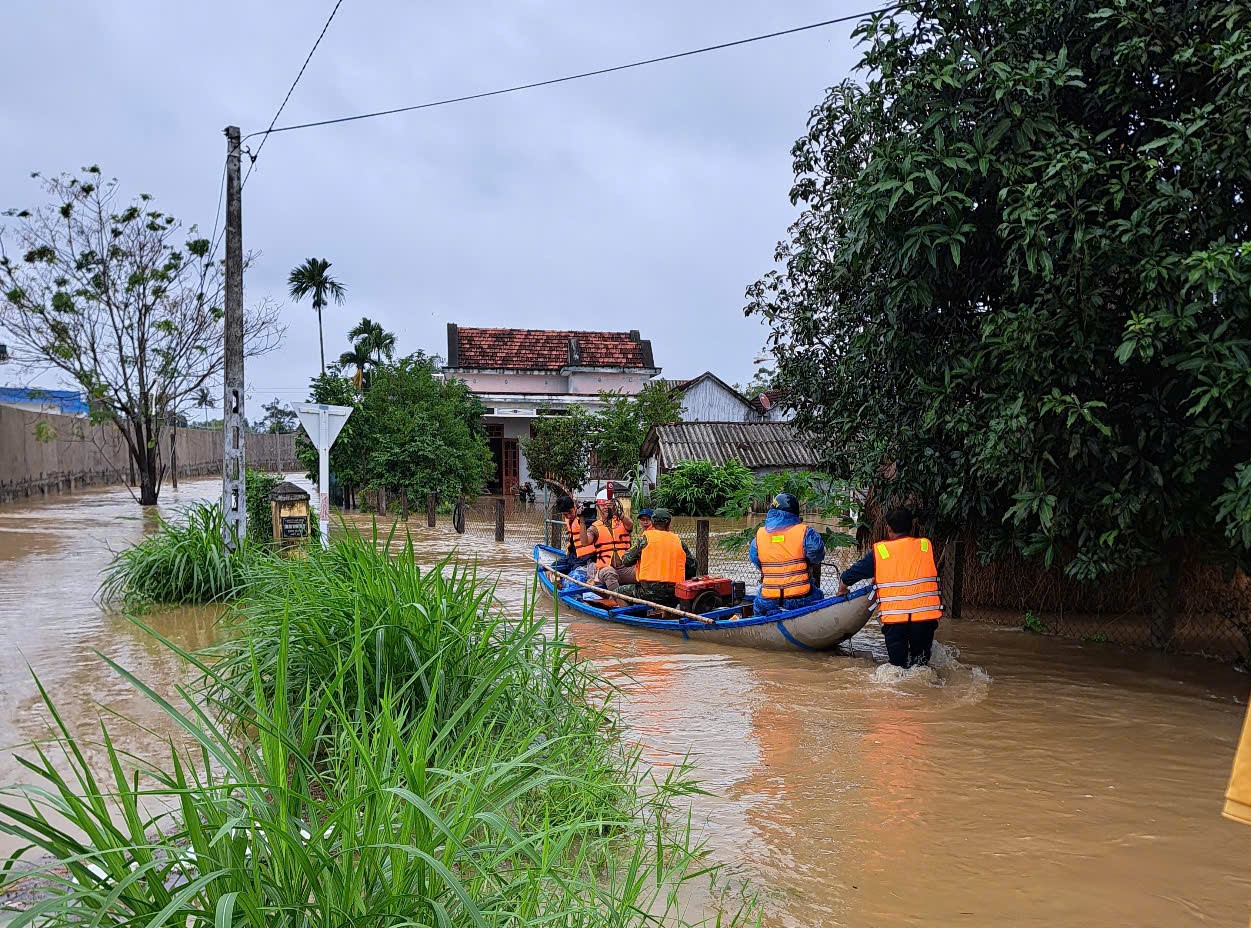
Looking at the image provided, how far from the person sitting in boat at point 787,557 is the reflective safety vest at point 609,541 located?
3.25 meters

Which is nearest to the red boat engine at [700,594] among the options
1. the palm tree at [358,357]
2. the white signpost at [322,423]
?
the white signpost at [322,423]

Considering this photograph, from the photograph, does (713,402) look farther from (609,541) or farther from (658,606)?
(658,606)

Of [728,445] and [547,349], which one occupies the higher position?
[547,349]

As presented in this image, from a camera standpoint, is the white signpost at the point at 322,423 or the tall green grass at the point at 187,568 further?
the white signpost at the point at 322,423

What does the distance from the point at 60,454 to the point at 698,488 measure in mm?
21607

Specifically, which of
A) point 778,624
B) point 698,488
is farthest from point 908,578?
point 698,488

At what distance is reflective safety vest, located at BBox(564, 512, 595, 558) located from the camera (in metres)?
14.5

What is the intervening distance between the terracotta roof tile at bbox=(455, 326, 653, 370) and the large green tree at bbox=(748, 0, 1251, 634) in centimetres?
2688

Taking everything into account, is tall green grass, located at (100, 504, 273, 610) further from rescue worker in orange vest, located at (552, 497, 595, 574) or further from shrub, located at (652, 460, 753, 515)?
shrub, located at (652, 460, 753, 515)

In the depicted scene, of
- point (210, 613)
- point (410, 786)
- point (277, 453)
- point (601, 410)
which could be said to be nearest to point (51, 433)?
point (601, 410)

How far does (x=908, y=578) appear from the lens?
9.34m

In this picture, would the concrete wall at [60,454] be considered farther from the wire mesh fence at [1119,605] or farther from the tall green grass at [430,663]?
the tall green grass at [430,663]

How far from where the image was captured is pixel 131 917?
2766 millimetres

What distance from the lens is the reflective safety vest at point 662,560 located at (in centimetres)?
1216
